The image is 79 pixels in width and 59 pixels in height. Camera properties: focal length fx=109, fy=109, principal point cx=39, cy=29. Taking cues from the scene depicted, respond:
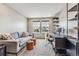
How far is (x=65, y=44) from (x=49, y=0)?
323 centimetres

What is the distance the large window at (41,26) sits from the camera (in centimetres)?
1102

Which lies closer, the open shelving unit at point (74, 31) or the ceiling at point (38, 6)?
the open shelving unit at point (74, 31)

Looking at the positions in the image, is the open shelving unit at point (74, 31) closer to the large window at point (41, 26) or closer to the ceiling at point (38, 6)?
the ceiling at point (38, 6)

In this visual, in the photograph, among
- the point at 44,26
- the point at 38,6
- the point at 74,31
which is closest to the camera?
the point at 74,31

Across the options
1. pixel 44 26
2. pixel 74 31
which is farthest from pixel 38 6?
pixel 44 26

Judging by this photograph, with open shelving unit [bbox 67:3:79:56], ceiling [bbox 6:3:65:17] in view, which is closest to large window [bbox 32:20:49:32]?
ceiling [bbox 6:3:65:17]

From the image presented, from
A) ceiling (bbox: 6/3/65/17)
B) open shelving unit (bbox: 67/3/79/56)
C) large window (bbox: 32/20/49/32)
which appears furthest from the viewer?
large window (bbox: 32/20/49/32)

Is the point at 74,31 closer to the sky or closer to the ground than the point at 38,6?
closer to the ground

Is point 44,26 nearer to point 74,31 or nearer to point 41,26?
point 41,26

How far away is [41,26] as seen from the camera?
437 inches

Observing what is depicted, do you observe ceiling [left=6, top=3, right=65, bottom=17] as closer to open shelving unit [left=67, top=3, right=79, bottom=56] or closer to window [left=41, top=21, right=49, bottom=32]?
open shelving unit [left=67, top=3, right=79, bottom=56]

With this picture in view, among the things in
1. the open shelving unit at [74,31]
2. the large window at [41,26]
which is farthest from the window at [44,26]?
the open shelving unit at [74,31]

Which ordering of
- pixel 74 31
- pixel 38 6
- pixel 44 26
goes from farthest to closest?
1. pixel 44 26
2. pixel 38 6
3. pixel 74 31

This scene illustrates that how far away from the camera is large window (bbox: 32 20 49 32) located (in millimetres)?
11016
